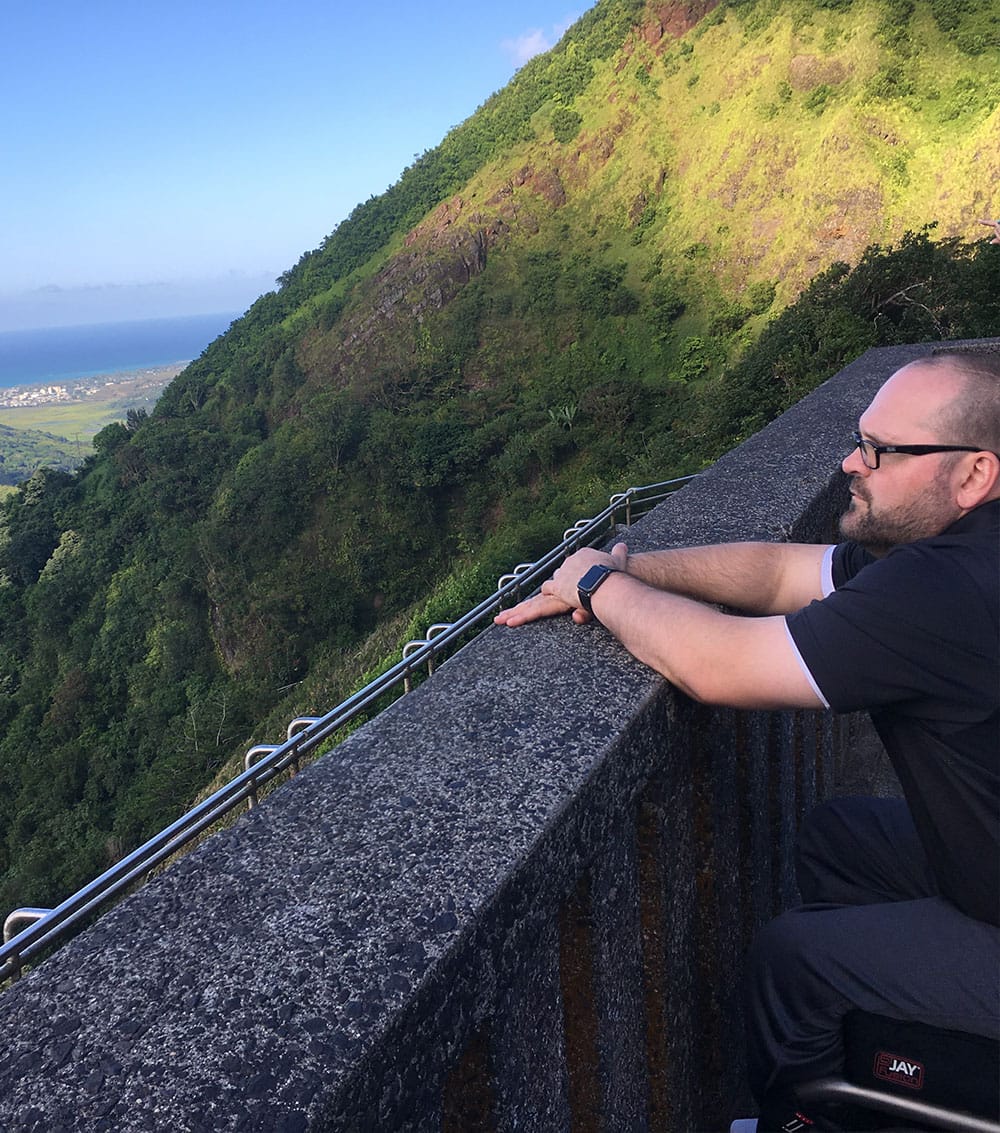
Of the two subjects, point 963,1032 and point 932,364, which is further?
point 932,364

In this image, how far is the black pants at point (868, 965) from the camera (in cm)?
133

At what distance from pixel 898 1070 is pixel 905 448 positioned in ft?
3.54

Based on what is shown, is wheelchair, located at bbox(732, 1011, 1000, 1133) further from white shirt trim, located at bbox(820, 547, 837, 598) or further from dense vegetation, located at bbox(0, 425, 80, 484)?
dense vegetation, located at bbox(0, 425, 80, 484)

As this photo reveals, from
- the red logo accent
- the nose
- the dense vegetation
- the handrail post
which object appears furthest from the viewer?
the dense vegetation

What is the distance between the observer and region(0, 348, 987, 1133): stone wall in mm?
823

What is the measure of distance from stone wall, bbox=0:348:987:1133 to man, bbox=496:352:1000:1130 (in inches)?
6.5

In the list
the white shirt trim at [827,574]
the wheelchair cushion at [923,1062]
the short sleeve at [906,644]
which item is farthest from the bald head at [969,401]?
the wheelchair cushion at [923,1062]

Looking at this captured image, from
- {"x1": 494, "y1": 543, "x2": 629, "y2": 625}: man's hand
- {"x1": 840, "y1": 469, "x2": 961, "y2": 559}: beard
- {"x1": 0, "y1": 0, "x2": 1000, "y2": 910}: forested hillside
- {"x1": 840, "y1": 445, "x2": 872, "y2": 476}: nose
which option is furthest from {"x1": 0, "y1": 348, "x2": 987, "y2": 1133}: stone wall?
{"x1": 0, "y1": 0, "x2": 1000, "y2": 910}: forested hillside

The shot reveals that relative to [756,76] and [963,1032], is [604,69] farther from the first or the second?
[963,1032]

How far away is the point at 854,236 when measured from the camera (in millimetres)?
43656

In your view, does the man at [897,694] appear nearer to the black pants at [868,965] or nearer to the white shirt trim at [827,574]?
the black pants at [868,965]

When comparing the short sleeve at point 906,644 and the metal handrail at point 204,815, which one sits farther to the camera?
the short sleeve at point 906,644

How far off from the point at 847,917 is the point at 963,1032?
0.23 metres

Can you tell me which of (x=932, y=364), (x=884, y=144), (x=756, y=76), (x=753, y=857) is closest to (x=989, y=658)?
(x=932, y=364)
